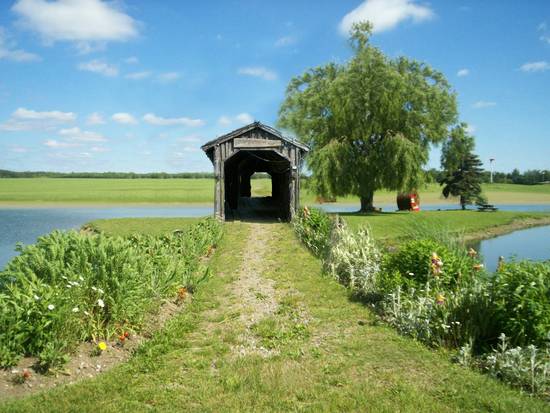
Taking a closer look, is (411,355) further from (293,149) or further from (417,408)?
(293,149)

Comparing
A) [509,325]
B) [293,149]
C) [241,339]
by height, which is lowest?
[241,339]

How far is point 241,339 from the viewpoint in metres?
6.29

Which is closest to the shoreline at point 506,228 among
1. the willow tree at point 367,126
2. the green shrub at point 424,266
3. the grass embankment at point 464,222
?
the grass embankment at point 464,222

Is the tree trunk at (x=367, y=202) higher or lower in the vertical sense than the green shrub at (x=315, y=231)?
higher

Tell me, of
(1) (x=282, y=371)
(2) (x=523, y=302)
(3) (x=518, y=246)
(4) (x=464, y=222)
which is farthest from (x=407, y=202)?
(1) (x=282, y=371)

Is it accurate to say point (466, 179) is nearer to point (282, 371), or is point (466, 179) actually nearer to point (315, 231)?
point (315, 231)

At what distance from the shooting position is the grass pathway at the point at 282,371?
4316mm

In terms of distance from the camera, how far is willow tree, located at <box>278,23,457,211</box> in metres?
27.0

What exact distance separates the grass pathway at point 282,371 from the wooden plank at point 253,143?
485 inches

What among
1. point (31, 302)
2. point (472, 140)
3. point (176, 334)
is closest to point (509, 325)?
point (176, 334)

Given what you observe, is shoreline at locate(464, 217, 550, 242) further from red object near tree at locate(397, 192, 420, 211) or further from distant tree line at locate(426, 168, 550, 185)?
distant tree line at locate(426, 168, 550, 185)

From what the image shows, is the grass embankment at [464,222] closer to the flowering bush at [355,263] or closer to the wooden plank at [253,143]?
the wooden plank at [253,143]

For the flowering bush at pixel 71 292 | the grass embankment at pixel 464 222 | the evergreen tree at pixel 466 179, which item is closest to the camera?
the flowering bush at pixel 71 292

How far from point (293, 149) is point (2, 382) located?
16.6m
